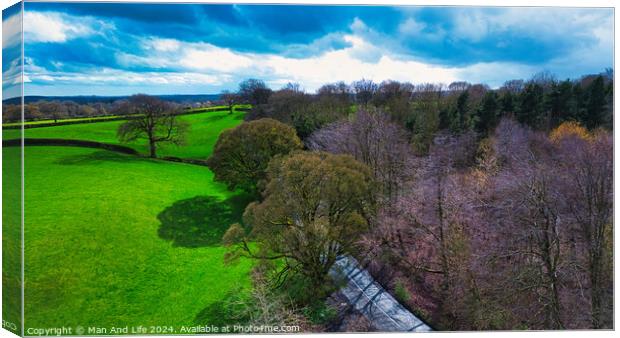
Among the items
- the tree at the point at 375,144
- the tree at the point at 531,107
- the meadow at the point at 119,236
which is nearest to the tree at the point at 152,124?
the meadow at the point at 119,236

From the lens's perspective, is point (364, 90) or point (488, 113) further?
point (488, 113)

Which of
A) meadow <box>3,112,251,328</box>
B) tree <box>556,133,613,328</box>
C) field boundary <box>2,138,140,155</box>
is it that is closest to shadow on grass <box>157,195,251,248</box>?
meadow <box>3,112,251,328</box>

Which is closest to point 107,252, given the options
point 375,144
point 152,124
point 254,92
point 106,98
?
point 106,98

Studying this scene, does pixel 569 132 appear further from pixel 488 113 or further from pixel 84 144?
pixel 84 144

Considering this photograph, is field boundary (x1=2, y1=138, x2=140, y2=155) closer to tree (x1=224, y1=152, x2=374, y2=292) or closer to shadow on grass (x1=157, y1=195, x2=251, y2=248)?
shadow on grass (x1=157, y1=195, x2=251, y2=248)

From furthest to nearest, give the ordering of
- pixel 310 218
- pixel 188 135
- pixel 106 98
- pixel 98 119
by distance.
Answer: pixel 188 135
pixel 98 119
pixel 106 98
pixel 310 218

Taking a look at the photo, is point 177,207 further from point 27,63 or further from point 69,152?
point 27,63

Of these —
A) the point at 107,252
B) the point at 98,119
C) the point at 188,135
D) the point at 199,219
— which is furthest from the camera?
the point at 188,135
